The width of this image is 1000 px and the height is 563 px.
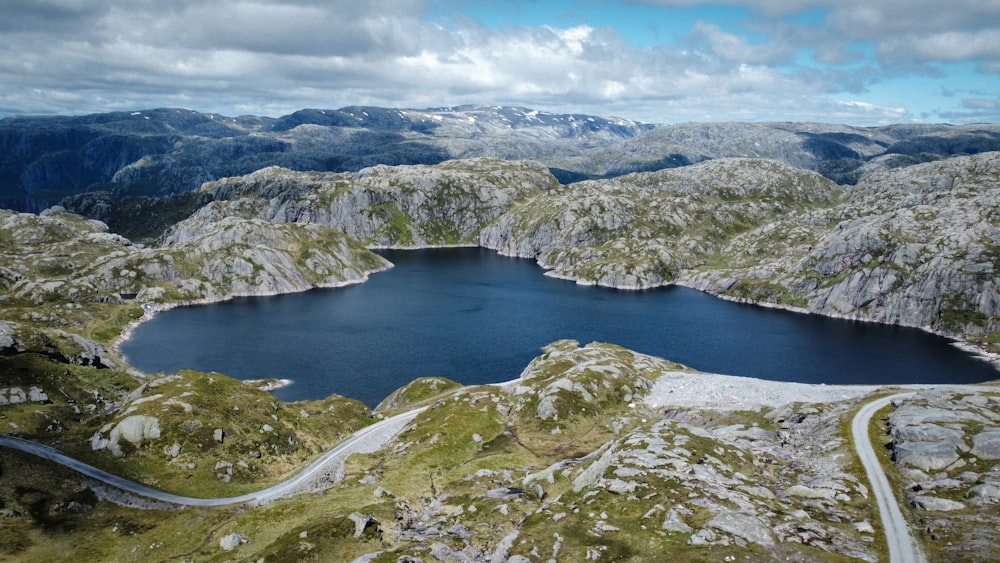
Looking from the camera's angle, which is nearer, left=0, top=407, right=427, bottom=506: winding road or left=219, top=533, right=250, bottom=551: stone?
left=219, top=533, right=250, bottom=551: stone

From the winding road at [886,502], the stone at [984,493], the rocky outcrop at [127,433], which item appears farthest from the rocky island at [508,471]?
the winding road at [886,502]

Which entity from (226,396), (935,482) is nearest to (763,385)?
(935,482)

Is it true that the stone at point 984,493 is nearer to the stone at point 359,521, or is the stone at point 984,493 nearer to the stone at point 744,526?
the stone at point 744,526

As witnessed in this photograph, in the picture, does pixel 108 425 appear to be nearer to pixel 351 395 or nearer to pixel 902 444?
pixel 351 395

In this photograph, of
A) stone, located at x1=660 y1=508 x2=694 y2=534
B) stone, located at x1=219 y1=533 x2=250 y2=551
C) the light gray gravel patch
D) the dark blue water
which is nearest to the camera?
stone, located at x1=660 y1=508 x2=694 y2=534

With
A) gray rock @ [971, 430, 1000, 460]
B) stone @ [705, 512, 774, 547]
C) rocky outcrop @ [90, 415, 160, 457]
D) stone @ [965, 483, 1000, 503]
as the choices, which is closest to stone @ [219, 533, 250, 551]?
rocky outcrop @ [90, 415, 160, 457]

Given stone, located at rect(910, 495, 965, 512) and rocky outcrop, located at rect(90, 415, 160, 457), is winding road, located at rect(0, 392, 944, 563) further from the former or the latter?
rocky outcrop, located at rect(90, 415, 160, 457)

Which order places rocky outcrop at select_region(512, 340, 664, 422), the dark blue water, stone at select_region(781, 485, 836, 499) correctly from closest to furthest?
stone at select_region(781, 485, 836, 499) < rocky outcrop at select_region(512, 340, 664, 422) < the dark blue water

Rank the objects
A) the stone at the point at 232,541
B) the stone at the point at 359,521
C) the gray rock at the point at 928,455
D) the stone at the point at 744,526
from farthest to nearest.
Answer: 1. the stone at the point at 232,541
2. the gray rock at the point at 928,455
3. the stone at the point at 359,521
4. the stone at the point at 744,526
